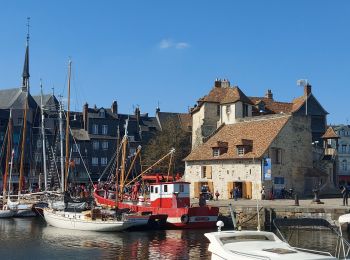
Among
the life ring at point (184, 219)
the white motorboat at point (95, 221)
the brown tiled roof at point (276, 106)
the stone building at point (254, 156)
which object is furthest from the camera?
the brown tiled roof at point (276, 106)

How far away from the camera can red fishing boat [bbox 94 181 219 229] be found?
1564 inches

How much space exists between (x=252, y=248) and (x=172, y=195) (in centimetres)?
2542

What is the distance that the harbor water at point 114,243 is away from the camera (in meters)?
27.7

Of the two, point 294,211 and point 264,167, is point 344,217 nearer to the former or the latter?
point 294,211

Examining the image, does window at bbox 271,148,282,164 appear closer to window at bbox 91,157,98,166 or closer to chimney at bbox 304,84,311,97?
chimney at bbox 304,84,311,97

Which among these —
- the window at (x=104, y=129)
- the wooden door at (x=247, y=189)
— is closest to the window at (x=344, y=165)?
the window at (x=104, y=129)

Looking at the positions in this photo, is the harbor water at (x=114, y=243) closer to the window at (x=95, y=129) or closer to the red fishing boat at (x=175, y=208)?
the red fishing boat at (x=175, y=208)

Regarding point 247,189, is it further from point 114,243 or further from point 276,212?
point 114,243

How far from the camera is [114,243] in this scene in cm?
3228

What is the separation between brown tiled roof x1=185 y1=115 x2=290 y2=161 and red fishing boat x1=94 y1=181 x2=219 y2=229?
37.5ft

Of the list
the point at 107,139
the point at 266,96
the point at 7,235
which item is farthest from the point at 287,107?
the point at 7,235

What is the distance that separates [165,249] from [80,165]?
202 feet

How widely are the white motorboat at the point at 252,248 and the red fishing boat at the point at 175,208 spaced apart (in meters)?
20.8

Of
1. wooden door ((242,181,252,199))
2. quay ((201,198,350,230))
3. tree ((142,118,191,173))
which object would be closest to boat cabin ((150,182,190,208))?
quay ((201,198,350,230))
